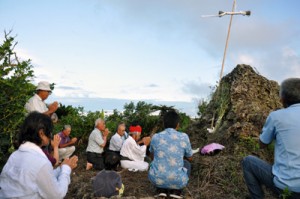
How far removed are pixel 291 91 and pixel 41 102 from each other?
15.2 feet

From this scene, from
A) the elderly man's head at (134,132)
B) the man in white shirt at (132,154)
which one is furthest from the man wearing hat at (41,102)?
the elderly man's head at (134,132)

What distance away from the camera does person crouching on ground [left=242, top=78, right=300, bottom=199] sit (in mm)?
4410

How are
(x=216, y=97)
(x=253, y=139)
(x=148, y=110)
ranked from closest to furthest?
(x=253, y=139) → (x=216, y=97) → (x=148, y=110)

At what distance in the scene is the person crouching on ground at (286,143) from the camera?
14.5ft

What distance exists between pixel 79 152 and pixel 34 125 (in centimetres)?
723

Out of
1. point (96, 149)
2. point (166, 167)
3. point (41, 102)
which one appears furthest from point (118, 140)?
point (166, 167)

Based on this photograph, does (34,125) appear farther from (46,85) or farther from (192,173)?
(192,173)

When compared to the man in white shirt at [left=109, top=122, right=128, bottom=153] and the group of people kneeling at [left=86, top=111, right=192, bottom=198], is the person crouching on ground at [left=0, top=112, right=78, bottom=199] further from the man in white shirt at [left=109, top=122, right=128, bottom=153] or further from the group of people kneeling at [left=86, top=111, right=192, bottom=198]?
the man in white shirt at [left=109, top=122, right=128, bottom=153]

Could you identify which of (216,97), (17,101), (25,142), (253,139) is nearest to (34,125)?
(25,142)

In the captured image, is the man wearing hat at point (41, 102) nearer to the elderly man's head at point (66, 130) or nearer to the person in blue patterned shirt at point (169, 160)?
the elderly man's head at point (66, 130)

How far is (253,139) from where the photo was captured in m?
7.95

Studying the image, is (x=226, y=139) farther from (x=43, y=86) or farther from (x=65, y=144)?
(x=43, y=86)

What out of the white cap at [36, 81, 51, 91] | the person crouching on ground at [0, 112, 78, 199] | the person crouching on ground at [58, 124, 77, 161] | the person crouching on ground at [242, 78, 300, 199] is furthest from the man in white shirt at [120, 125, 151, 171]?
the person crouching on ground at [0, 112, 78, 199]

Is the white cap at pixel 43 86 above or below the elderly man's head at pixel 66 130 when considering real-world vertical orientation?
above
